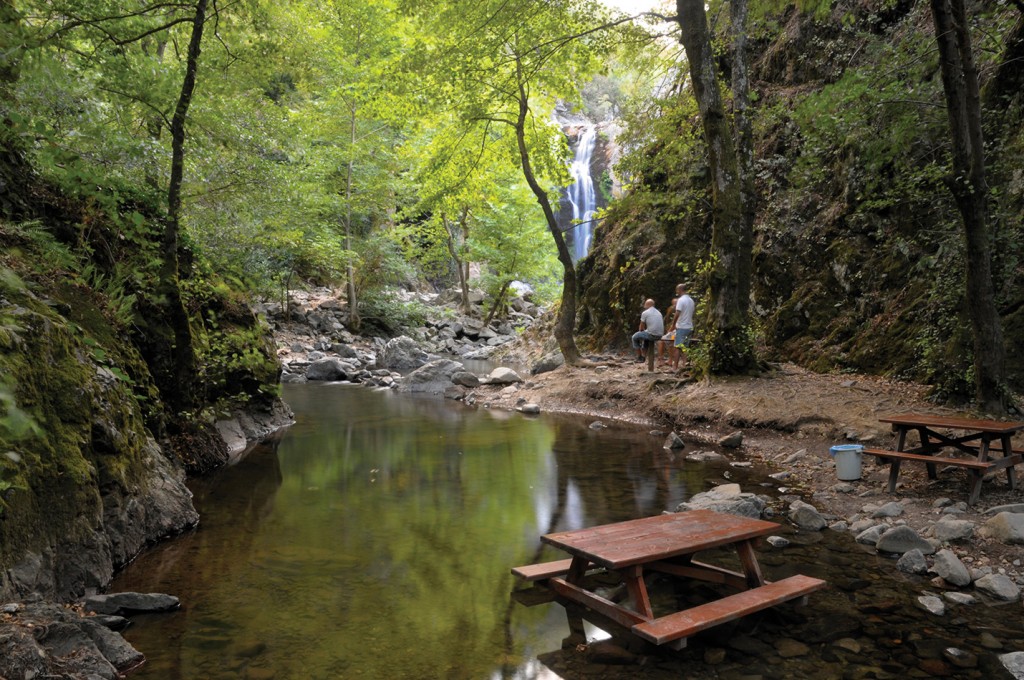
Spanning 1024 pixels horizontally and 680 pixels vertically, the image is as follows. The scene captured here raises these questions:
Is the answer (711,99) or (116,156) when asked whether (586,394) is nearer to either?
(711,99)

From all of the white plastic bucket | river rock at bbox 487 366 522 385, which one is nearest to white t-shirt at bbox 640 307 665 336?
river rock at bbox 487 366 522 385

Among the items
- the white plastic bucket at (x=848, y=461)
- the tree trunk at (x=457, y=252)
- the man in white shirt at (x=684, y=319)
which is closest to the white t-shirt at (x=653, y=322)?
the man in white shirt at (x=684, y=319)

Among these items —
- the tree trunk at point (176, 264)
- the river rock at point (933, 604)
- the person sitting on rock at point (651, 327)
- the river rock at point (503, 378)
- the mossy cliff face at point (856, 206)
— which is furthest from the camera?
the river rock at point (503, 378)

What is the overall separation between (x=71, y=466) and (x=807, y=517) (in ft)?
19.1

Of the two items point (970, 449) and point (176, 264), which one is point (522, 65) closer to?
point (176, 264)

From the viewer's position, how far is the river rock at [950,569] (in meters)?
4.11

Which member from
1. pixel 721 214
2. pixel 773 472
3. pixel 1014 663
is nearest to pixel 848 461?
pixel 773 472

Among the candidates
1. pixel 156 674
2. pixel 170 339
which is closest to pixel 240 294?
pixel 170 339

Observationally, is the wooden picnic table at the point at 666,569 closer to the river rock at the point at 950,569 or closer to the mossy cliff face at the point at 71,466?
the river rock at the point at 950,569

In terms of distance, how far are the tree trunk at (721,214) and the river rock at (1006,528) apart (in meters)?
5.68

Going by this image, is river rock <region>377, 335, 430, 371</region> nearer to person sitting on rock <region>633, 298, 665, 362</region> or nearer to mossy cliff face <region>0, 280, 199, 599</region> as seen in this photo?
person sitting on rock <region>633, 298, 665, 362</region>

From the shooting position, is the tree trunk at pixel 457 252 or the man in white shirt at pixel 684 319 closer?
the man in white shirt at pixel 684 319

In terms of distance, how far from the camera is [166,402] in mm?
6855

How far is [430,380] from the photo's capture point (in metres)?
16.6
